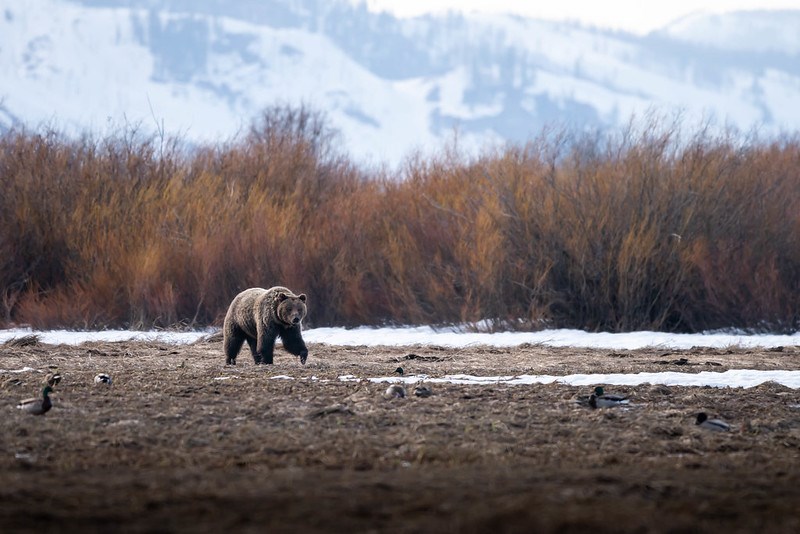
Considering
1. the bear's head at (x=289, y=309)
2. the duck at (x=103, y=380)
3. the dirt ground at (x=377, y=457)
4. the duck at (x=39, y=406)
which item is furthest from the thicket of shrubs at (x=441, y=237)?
the duck at (x=39, y=406)

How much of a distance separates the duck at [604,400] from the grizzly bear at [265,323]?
454 centimetres

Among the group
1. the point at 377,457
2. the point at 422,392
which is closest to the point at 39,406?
the point at 377,457

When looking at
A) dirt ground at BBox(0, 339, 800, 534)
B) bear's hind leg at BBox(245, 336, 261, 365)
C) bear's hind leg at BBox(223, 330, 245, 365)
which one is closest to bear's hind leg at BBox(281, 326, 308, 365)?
bear's hind leg at BBox(245, 336, 261, 365)

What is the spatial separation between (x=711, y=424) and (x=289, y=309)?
587cm

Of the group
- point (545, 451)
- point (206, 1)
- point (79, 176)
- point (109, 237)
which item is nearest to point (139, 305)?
point (109, 237)

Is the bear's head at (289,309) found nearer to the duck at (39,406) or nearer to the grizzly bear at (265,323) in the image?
the grizzly bear at (265,323)

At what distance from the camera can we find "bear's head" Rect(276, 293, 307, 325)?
42.4 ft

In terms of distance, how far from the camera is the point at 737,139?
897 inches

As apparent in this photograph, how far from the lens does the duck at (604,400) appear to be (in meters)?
9.00

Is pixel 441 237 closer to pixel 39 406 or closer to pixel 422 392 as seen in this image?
pixel 422 392

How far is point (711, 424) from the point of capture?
26.9 ft

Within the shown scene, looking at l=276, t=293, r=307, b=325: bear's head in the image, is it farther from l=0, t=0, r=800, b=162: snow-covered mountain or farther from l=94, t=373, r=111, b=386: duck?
l=0, t=0, r=800, b=162: snow-covered mountain

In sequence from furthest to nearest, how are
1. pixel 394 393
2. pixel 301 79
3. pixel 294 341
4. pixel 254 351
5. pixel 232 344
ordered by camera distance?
1. pixel 301 79
2. pixel 232 344
3. pixel 254 351
4. pixel 294 341
5. pixel 394 393

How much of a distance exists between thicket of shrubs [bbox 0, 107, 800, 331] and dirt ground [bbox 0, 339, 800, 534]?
9.43m
